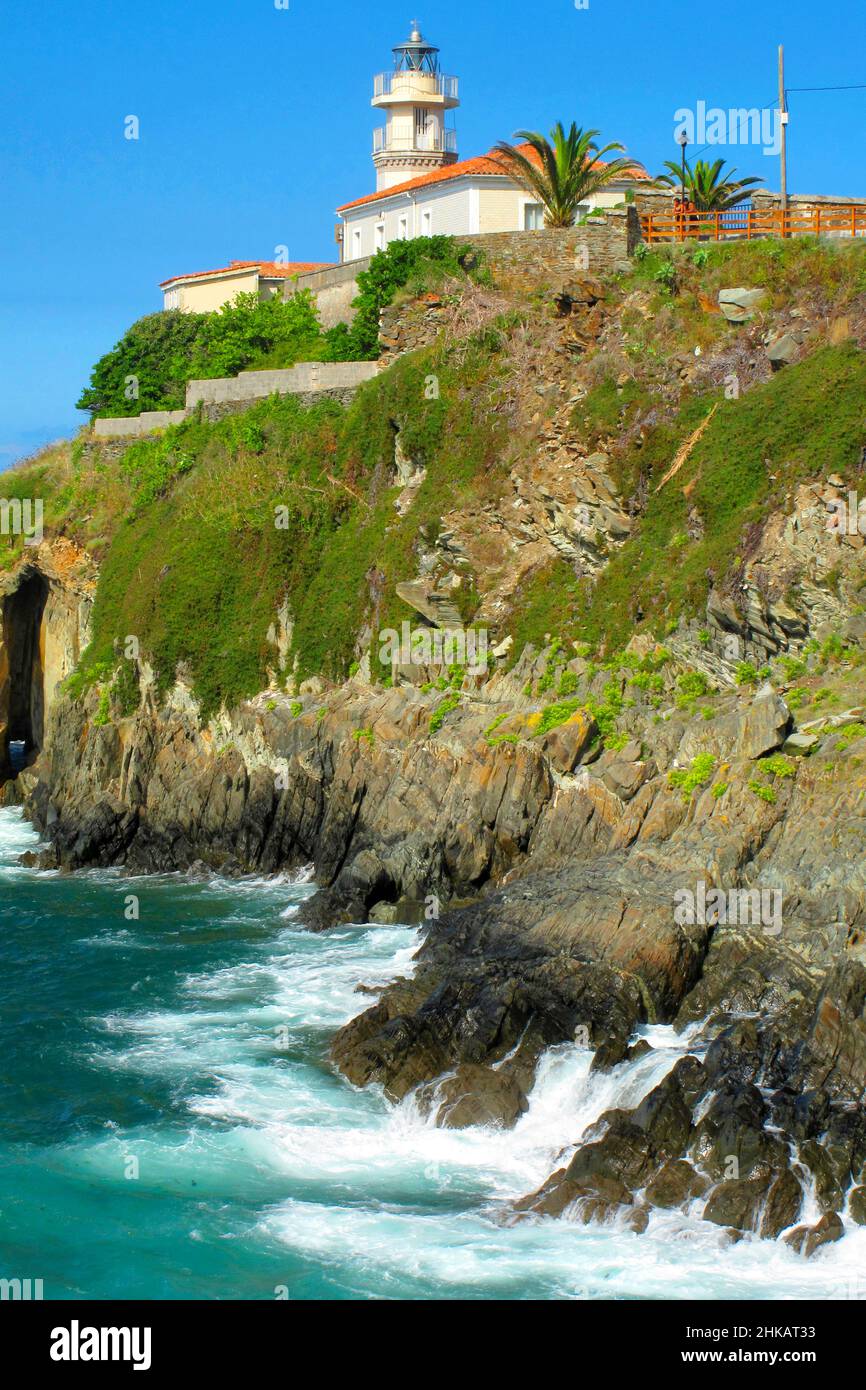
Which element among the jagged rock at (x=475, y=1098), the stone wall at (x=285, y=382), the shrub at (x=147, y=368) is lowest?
the jagged rock at (x=475, y=1098)

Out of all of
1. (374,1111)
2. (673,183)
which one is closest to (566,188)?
(673,183)

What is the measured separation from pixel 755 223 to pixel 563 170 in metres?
5.56

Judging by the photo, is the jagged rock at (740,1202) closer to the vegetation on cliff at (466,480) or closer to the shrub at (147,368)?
the vegetation on cliff at (466,480)

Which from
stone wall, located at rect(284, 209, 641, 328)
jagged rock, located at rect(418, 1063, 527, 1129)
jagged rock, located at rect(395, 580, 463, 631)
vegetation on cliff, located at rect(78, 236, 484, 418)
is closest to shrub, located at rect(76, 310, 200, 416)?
vegetation on cliff, located at rect(78, 236, 484, 418)

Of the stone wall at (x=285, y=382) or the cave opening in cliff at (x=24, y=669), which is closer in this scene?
the stone wall at (x=285, y=382)

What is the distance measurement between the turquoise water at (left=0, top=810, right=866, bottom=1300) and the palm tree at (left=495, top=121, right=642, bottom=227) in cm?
2235

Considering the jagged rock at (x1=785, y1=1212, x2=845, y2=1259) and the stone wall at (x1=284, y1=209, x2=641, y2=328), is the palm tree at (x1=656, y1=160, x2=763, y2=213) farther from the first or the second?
the jagged rock at (x1=785, y1=1212, x2=845, y2=1259)

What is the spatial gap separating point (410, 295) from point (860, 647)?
62.5ft

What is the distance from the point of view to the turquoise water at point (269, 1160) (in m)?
18.2

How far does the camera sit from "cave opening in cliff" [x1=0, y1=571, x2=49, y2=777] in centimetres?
4934

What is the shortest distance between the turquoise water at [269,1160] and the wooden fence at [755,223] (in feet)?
69.7

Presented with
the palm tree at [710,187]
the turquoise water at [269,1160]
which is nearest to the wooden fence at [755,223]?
the palm tree at [710,187]
